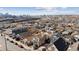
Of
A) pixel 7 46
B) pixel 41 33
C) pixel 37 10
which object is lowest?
pixel 7 46

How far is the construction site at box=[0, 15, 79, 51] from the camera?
1.56 meters

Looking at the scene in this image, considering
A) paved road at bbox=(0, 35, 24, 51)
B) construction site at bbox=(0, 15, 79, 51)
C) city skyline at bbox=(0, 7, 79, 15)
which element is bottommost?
paved road at bbox=(0, 35, 24, 51)

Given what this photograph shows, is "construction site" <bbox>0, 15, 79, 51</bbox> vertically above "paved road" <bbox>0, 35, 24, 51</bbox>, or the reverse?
"construction site" <bbox>0, 15, 79, 51</bbox>

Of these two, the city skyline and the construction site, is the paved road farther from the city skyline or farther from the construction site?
the city skyline

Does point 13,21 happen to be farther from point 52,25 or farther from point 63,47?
point 63,47

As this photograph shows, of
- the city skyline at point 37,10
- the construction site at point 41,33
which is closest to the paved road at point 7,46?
the construction site at point 41,33

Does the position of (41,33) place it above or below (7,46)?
above

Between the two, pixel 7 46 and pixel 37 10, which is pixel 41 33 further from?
pixel 7 46

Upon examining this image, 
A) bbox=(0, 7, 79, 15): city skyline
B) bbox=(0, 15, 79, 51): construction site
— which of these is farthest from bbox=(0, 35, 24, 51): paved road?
bbox=(0, 7, 79, 15): city skyline

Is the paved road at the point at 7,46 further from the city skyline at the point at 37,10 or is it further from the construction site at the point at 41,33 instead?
the city skyline at the point at 37,10

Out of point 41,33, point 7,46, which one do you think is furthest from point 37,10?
point 7,46

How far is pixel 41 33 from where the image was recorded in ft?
5.23

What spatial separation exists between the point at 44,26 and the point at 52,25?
0.25 ft
